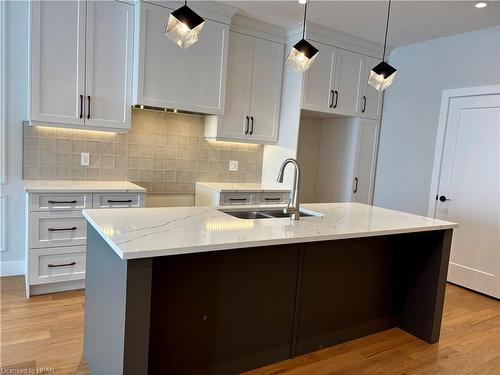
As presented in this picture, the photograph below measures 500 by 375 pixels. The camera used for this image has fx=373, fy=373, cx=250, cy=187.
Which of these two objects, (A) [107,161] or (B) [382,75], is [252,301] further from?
(A) [107,161]

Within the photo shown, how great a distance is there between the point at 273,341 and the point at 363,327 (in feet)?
2.69

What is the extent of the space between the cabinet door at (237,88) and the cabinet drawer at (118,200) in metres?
1.14

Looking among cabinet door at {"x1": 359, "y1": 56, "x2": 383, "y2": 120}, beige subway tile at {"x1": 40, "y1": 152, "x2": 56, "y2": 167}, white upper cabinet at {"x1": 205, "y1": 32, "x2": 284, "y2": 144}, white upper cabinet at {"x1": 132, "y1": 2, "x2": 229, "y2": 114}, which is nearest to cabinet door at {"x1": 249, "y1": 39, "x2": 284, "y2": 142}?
white upper cabinet at {"x1": 205, "y1": 32, "x2": 284, "y2": 144}

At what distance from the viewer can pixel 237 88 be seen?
4.06m

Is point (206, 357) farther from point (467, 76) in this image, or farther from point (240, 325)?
point (467, 76)

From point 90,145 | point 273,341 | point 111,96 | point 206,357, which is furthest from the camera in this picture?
point 90,145

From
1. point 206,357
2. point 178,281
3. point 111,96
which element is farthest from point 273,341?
point 111,96

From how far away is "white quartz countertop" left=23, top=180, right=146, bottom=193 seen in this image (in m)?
2.95

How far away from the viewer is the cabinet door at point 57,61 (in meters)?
3.03

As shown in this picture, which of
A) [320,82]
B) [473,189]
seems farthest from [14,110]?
[473,189]

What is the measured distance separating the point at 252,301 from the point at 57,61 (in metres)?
2.55

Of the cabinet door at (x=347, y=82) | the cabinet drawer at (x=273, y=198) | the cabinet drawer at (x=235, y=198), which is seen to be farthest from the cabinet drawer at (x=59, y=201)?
the cabinet door at (x=347, y=82)

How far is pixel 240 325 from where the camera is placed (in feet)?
7.02

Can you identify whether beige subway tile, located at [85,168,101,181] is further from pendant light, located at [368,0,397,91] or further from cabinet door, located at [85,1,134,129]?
pendant light, located at [368,0,397,91]
